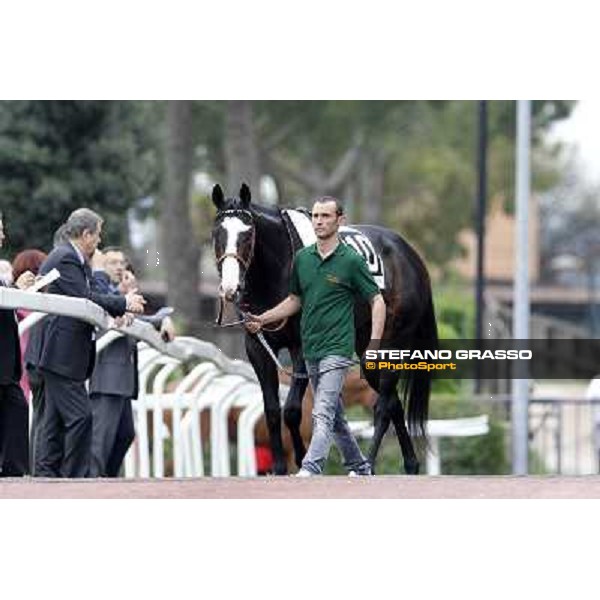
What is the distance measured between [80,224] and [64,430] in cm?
121

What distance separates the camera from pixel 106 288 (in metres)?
12.9

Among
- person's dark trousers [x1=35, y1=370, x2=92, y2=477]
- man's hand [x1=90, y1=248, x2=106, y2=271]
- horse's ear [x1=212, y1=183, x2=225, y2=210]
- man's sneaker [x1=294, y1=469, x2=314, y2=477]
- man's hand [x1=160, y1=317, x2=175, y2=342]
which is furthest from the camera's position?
man's hand [x1=160, y1=317, x2=175, y2=342]

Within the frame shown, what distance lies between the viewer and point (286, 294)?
12.5m

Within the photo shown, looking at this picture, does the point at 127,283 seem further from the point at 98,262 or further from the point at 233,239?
the point at 233,239

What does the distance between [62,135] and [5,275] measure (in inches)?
467

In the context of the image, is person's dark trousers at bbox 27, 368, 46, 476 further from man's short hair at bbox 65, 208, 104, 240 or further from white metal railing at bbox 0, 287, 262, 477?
man's short hair at bbox 65, 208, 104, 240

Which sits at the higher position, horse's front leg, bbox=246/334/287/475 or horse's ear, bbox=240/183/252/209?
horse's ear, bbox=240/183/252/209

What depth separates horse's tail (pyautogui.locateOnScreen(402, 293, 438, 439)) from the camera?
44.1 feet

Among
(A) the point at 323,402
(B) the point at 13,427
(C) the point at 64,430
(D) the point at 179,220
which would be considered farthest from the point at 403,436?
(D) the point at 179,220

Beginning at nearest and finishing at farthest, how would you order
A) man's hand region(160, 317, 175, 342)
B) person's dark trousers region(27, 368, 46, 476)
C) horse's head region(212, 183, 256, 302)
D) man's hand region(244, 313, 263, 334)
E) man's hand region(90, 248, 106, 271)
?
horse's head region(212, 183, 256, 302)
man's hand region(244, 313, 263, 334)
person's dark trousers region(27, 368, 46, 476)
man's hand region(90, 248, 106, 271)
man's hand region(160, 317, 175, 342)

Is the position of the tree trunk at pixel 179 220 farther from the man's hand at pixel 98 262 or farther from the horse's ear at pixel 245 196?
the horse's ear at pixel 245 196

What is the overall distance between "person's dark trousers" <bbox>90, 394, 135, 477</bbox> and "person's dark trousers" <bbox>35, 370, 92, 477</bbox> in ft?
1.90

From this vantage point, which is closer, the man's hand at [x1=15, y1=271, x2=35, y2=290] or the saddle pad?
the man's hand at [x1=15, y1=271, x2=35, y2=290]

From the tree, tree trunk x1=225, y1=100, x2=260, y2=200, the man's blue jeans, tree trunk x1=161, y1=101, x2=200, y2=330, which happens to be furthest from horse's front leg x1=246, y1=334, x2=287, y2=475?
tree trunk x1=225, y1=100, x2=260, y2=200
